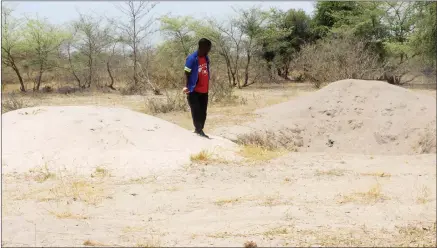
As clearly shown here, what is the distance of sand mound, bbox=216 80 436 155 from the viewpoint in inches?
278

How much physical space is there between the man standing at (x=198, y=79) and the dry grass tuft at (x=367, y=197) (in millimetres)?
3034

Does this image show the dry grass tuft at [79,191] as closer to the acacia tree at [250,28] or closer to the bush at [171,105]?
the bush at [171,105]

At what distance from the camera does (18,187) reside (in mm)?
4883

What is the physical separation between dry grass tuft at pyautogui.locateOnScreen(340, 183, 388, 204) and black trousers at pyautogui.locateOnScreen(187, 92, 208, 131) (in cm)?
307

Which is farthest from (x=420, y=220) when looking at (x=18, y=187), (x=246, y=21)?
(x=246, y=21)

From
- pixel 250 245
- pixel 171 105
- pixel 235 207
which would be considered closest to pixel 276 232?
pixel 250 245

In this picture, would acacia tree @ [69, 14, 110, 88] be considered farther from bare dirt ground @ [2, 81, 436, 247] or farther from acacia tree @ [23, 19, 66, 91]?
bare dirt ground @ [2, 81, 436, 247]

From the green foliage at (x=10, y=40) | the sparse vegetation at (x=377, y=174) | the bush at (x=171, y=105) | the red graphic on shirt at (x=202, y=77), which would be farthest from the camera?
the green foliage at (x=10, y=40)

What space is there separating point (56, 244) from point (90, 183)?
1973 millimetres

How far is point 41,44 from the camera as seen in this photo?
65.3 feet

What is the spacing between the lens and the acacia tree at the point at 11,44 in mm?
19434

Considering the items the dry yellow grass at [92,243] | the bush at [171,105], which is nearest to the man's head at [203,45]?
the dry yellow grass at [92,243]

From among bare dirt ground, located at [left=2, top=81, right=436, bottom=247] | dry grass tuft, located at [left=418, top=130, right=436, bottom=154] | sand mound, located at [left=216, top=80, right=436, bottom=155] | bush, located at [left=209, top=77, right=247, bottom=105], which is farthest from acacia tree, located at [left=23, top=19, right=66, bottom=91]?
dry grass tuft, located at [left=418, top=130, right=436, bottom=154]

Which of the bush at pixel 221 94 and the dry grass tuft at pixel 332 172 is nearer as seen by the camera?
the dry grass tuft at pixel 332 172
